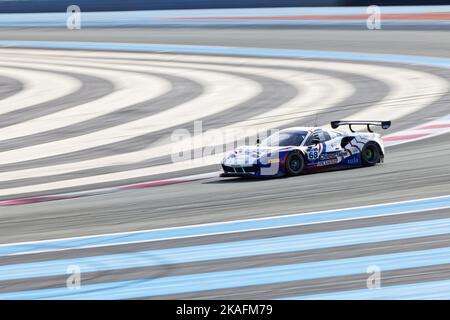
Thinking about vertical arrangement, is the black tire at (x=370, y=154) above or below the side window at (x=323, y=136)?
below

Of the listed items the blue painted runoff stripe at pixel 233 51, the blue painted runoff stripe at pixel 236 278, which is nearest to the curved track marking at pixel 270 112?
the blue painted runoff stripe at pixel 233 51

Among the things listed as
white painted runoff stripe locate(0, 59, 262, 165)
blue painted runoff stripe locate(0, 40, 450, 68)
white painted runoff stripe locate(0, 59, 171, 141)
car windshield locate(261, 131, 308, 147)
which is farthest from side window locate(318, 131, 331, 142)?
blue painted runoff stripe locate(0, 40, 450, 68)

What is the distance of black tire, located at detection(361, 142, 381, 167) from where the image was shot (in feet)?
62.7

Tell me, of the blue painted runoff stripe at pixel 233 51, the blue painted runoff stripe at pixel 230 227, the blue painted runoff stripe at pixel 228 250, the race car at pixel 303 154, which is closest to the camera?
the blue painted runoff stripe at pixel 228 250

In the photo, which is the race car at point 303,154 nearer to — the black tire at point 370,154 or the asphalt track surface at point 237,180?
the black tire at point 370,154

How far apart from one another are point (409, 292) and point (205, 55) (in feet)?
101

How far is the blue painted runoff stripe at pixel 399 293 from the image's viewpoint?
9922 mm

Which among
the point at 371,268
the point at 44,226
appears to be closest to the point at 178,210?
the point at 44,226

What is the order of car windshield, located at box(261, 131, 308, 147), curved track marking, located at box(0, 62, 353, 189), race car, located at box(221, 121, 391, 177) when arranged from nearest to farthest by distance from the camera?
race car, located at box(221, 121, 391, 177) < car windshield, located at box(261, 131, 308, 147) < curved track marking, located at box(0, 62, 353, 189)

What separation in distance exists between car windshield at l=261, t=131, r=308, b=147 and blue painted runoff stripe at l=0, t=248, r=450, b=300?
703 cm

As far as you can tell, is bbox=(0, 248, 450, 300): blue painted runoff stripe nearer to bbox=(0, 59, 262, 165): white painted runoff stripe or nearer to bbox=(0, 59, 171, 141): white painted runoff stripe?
bbox=(0, 59, 262, 165): white painted runoff stripe

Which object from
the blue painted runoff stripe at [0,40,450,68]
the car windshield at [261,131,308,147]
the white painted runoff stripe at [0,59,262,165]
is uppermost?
the blue painted runoff stripe at [0,40,450,68]

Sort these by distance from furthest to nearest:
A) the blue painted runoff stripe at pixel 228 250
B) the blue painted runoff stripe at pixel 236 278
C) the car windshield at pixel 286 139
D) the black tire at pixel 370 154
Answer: the black tire at pixel 370 154, the car windshield at pixel 286 139, the blue painted runoff stripe at pixel 228 250, the blue painted runoff stripe at pixel 236 278
